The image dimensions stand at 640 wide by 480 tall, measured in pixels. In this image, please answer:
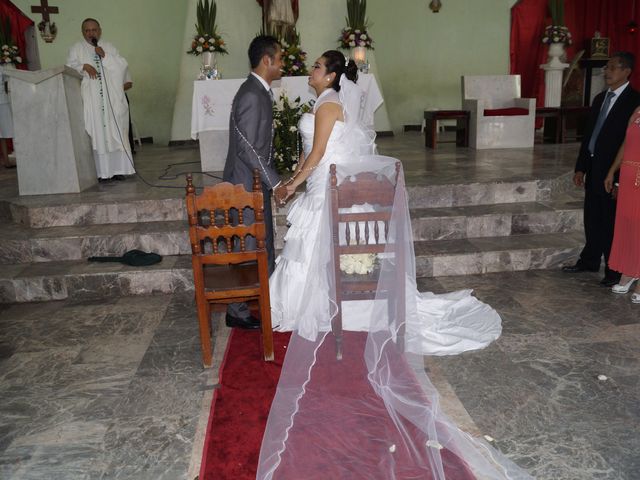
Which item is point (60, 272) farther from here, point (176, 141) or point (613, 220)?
point (176, 141)

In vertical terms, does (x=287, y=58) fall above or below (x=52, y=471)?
above

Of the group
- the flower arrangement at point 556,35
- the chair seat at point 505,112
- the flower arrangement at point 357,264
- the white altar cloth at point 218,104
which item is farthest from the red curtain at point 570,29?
the flower arrangement at point 357,264

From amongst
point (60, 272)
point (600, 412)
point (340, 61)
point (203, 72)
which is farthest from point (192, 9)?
point (600, 412)

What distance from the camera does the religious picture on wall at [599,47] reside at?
31.5 feet

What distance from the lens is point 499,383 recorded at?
2.83 metres

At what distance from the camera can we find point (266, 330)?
3143mm

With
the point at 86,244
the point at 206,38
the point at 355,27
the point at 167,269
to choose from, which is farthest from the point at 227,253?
the point at 355,27

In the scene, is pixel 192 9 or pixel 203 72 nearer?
pixel 203 72

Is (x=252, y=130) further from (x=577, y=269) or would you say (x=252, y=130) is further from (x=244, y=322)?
(x=577, y=269)

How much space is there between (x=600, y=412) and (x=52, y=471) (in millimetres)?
2380

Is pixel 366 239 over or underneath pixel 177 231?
over

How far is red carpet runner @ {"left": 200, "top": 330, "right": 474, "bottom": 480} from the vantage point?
2201 mm

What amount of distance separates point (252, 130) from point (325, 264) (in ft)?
3.10

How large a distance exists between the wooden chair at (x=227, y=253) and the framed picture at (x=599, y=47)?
885 centimetres
